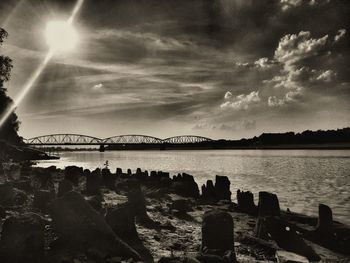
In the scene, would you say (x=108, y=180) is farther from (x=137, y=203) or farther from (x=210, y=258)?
(x=210, y=258)

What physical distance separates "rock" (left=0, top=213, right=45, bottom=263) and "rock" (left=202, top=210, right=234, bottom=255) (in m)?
3.60

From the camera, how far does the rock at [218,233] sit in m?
7.58

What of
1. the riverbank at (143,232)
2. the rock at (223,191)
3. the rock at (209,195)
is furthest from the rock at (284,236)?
the rock at (223,191)

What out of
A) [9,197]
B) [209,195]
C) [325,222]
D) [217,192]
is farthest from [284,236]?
[217,192]

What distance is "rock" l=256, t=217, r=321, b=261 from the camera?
9.31 meters

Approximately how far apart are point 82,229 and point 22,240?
147 centimetres

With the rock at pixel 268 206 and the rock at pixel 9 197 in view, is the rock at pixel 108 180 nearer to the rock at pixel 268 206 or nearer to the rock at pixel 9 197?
the rock at pixel 9 197

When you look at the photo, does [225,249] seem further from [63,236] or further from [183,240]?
[63,236]

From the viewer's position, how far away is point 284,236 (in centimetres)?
990

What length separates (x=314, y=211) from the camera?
19531 millimetres

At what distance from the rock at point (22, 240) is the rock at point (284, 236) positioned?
22.1 feet

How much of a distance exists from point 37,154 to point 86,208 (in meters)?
86.3

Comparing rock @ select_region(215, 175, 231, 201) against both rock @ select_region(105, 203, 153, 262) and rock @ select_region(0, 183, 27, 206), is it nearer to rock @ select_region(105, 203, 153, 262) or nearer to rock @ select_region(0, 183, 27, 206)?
rock @ select_region(0, 183, 27, 206)

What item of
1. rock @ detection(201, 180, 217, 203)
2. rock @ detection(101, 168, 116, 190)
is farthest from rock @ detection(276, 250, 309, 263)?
rock @ detection(101, 168, 116, 190)
